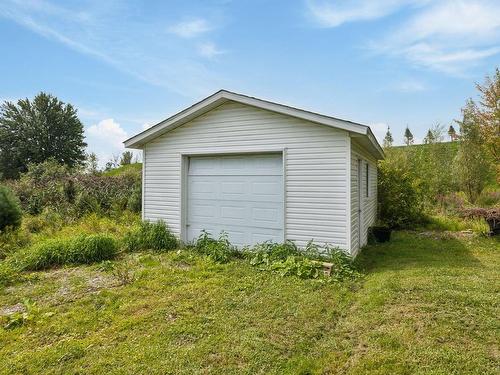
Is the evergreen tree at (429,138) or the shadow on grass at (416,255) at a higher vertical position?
the evergreen tree at (429,138)

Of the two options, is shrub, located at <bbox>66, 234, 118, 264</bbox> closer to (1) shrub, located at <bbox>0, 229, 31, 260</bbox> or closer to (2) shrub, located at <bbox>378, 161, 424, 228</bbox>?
(1) shrub, located at <bbox>0, 229, 31, 260</bbox>

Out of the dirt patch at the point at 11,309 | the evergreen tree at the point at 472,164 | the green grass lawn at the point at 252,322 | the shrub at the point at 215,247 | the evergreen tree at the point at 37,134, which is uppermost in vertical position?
the evergreen tree at the point at 37,134

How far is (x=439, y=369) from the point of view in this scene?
2752 mm

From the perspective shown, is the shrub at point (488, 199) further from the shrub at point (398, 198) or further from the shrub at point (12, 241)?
the shrub at point (12, 241)

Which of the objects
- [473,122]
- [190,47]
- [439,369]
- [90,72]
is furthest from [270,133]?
[473,122]

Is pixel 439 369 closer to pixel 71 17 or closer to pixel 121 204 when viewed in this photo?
pixel 71 17

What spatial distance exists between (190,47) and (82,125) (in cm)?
2821

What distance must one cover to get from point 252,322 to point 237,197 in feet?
12.3

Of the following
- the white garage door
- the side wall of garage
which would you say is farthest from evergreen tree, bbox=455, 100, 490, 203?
the white garage door

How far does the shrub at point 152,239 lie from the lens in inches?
295

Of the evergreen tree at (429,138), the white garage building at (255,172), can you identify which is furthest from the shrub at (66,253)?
the evergreen tree at (429,138)

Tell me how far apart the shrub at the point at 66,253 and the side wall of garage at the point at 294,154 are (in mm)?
1655

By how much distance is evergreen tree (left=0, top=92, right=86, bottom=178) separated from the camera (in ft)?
93.7

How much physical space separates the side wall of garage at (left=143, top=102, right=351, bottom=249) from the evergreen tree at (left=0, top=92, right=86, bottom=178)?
2619 cm
